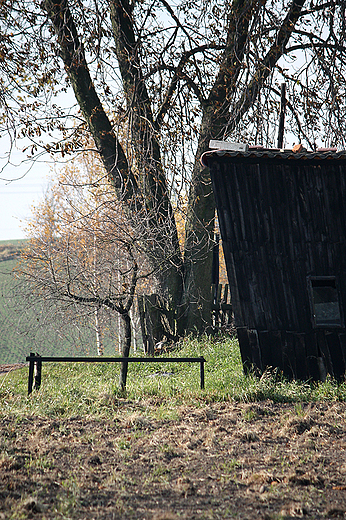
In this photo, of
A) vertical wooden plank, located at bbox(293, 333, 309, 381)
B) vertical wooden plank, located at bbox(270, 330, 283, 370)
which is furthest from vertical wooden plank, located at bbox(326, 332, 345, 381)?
vertical wooden plank, located at bbox(270, 330, 283, 370)

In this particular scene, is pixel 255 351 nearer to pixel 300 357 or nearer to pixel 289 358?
pixel 289 358

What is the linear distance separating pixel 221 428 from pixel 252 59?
801 cm

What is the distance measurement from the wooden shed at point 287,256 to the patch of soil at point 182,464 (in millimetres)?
1193

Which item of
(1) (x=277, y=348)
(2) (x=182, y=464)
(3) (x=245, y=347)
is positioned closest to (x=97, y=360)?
(3) (x=245, y=347)

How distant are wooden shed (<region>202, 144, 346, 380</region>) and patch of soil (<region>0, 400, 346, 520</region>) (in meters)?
1.19

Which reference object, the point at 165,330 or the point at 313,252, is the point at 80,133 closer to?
the point at 165,330

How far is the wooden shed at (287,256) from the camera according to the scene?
7.38m

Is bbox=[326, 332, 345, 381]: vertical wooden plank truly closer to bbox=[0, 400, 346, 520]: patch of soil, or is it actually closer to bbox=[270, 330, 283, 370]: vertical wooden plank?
bbox=[270, 330, 283, 370]: vertical wooden plank

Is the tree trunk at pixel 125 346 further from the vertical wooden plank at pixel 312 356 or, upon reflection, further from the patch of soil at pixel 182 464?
the vertical wooden plank at pixel 312 356

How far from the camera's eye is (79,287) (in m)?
7.88

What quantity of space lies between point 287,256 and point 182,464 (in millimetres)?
4103

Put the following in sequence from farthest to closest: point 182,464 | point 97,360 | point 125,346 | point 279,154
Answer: point 125,346, point 279,154, point 97,360, point 182,464

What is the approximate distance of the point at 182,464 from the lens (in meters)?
4.58

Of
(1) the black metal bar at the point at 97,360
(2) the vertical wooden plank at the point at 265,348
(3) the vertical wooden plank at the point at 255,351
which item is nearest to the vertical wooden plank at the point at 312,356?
(2) the vertical wooden plank at the point at 265,348
